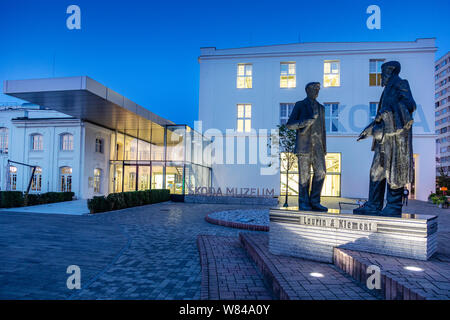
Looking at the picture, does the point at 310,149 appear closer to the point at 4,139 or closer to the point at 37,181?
the point at 37,181

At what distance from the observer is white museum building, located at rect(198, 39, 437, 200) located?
23.8 m

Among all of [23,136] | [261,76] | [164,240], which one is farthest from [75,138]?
[164,240]

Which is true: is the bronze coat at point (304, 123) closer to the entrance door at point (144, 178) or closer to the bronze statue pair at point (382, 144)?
the bronze statue pair at point (382, 144)

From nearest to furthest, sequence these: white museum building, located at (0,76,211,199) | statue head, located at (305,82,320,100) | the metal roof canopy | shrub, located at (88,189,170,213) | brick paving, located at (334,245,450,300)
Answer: brick paving, located at (334,245,450,300), statue head, located at (305,82,320,100), shrub, located at (88,189,170,213), the metal roof canopy, white museum building, located at (0,76,211,199)

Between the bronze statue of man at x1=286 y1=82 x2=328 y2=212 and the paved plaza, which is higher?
the bronze statue of man at x1=286 y1=82 x2=328 y2=212

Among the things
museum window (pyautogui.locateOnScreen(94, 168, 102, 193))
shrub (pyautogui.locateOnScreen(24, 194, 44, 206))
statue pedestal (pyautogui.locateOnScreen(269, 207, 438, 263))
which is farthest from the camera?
museum window (pyautogui.locateOnScreen(94, 168, 102, 193))

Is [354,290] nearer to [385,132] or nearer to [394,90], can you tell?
[385,132]

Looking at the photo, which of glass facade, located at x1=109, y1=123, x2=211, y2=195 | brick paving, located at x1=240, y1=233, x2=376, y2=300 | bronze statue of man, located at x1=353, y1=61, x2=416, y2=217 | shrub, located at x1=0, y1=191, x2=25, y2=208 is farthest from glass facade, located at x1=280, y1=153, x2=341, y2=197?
brick paving, located at x1=240, y1=233, x2=376, y2=300

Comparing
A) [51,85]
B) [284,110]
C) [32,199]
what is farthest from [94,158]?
[284,110]

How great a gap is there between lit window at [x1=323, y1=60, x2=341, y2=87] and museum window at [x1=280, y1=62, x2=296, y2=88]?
2.63 metres

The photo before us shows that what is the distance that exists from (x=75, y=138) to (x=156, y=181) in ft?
23.0

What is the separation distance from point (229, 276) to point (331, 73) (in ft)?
80.2

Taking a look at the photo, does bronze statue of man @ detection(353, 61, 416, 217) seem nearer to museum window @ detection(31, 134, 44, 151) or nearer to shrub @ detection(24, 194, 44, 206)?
shrub @ detection(24, 194, 44, 206)
